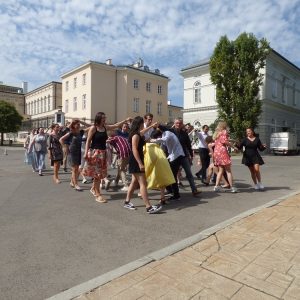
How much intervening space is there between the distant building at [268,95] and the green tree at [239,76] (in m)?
5.56

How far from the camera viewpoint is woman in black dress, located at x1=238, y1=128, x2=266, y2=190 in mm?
8555

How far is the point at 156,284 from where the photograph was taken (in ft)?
10.8

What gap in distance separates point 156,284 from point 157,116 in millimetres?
50468

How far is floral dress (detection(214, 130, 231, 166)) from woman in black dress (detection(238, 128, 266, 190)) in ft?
1.92

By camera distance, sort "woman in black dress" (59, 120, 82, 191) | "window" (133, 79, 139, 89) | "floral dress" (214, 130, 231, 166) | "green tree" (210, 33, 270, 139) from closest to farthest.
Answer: "floral dress" (214, 130, 231, 166), "woman in black dress" (59, 120, 82, 191), "green tree" (210, 33, 270, 139), "window" (133, 79, 139, 89)

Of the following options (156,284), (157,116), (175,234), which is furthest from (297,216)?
(157,116)

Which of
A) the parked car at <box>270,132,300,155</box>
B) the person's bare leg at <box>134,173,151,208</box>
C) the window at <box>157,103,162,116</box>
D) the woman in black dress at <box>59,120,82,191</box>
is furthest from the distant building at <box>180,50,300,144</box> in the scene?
the person's bare leg at <box>134,173,151,208</box>

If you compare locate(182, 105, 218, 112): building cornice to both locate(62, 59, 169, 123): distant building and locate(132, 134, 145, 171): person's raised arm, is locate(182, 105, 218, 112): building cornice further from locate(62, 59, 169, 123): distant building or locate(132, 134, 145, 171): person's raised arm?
locate(132, 134, 145, 171): person's raised arm

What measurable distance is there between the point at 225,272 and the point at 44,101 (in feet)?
227

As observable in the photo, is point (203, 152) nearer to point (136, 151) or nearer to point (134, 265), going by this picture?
point (136, 151)

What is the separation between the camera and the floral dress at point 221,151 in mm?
8273

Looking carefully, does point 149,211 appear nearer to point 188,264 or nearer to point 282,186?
point 188,264

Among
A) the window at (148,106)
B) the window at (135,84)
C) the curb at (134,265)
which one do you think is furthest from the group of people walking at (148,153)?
the window at (148,106)

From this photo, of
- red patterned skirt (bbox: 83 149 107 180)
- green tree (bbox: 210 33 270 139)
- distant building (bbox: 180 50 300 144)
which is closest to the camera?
red patterned skirt (bbox: 83 149 107 180)
